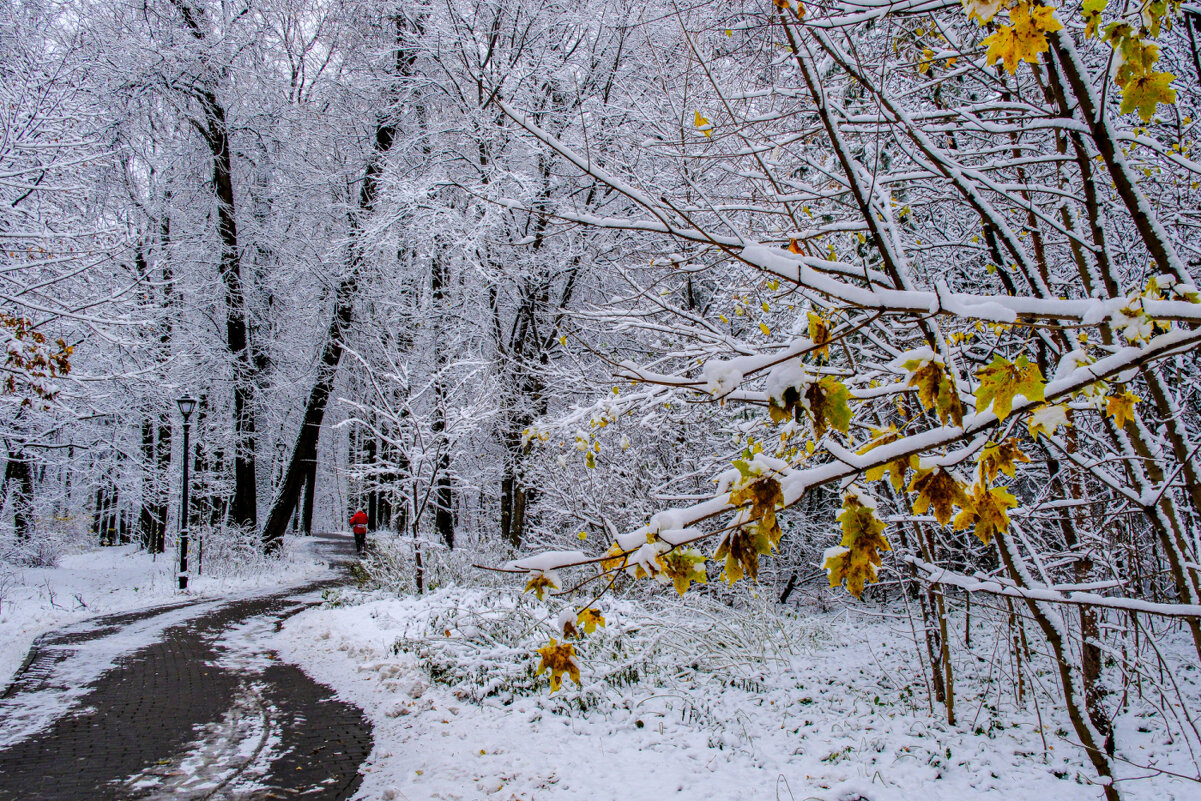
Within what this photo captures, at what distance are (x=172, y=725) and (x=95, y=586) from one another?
35.0 ft

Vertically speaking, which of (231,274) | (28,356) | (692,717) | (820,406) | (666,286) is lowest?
(692,717)

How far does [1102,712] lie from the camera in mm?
3799

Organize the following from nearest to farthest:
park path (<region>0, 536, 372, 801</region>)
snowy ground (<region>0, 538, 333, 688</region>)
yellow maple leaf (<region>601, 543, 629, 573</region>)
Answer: yellow maple leaf (<region>601, 543, 629, 573</region>) < park path (<region>0, 536, 372, 801</region>) < snowy ground (<region>0, 538, 333, 688</region>)

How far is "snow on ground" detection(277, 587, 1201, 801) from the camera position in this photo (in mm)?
4281

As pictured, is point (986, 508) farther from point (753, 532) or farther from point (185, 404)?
point (185, 404)

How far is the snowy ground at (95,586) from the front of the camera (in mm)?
9508

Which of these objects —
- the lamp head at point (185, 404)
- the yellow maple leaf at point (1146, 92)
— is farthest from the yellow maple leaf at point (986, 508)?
the lamp head at point (185, 404)

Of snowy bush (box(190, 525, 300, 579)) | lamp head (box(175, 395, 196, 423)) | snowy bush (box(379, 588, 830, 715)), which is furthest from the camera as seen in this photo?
snowy bush (box(190, 525, 300, 579))

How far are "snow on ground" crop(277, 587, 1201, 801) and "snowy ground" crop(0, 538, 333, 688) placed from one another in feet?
14.8

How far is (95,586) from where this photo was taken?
1346cm

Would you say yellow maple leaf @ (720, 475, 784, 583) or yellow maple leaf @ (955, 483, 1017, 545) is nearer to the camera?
yellow maple leaf @ (720, 475, 784, 583)

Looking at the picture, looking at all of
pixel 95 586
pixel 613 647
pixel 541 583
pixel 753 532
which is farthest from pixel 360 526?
pixel 753 532

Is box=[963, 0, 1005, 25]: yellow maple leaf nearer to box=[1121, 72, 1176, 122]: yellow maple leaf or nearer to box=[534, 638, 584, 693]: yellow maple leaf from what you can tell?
box=[1121, 72, 1176, 122]: yellow maple leaf

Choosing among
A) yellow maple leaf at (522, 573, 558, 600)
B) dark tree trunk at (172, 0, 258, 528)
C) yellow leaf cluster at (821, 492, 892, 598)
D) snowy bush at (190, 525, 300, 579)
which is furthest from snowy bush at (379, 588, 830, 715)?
dark tree trunk at (172, 0, 258, 528)
